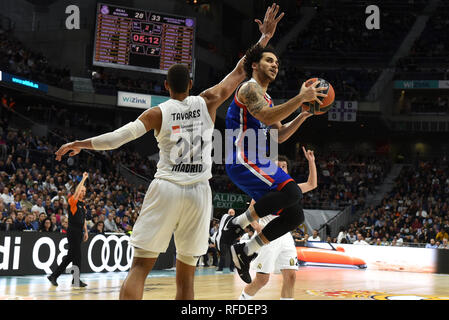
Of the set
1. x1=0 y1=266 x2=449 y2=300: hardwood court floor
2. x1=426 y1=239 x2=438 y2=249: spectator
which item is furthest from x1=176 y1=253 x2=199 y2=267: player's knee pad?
x1=426 y1=239 x2=438 y2=249: spectator

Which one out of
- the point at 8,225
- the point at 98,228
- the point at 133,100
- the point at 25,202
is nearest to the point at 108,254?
the point at 98,228

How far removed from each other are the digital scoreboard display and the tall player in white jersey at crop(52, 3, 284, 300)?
20.2 metres

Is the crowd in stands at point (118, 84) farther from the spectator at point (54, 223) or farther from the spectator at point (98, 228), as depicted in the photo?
the spectator at point (54, 223)

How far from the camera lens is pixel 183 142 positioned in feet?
15.2

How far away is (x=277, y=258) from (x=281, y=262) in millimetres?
96

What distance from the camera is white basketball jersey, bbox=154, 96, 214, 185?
458 cm

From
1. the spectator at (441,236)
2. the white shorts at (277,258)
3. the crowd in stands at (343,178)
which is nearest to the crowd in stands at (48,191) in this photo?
the white shorts at (277,258)

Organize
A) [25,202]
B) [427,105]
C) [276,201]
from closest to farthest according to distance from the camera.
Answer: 1. [276,201]
2. [25,202]
3. [427,105]

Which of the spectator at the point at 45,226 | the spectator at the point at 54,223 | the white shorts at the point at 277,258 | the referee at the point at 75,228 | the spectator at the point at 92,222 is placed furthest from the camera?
the spectator at the point at 92,222

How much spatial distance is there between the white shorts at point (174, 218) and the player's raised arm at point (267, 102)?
0.97 m

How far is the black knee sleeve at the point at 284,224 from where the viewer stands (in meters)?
5.37

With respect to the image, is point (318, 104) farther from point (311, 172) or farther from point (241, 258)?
point (311, 172)

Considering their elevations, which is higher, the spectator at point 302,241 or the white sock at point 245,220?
the white sock at point 245,220

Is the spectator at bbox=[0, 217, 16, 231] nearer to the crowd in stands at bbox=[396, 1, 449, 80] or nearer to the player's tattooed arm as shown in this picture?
the player's tattooed arm
